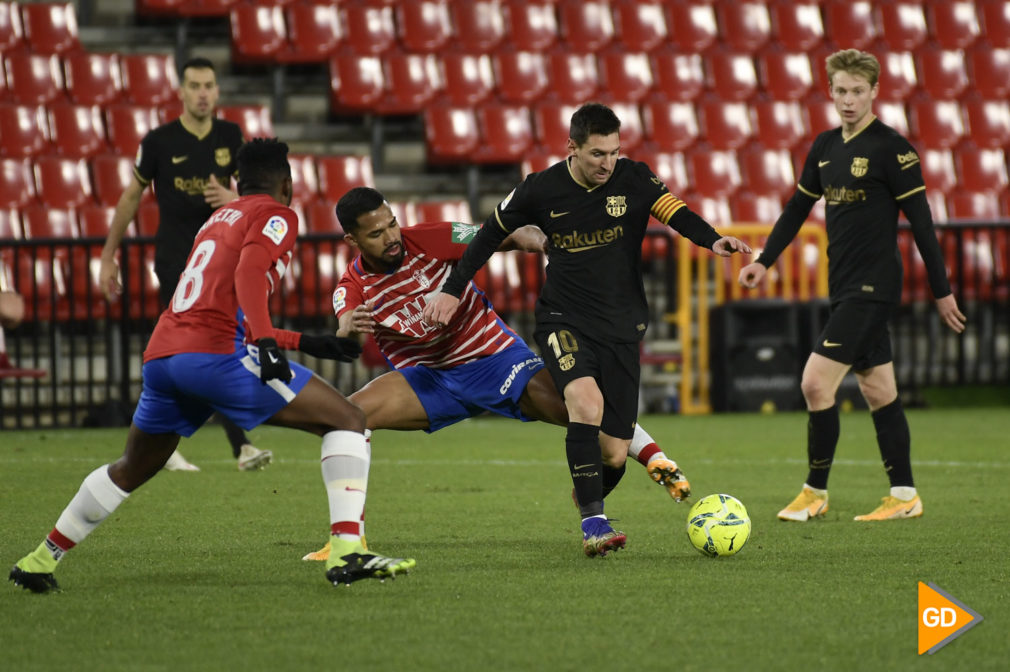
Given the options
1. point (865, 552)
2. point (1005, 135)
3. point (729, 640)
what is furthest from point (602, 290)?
point (1005, 135)

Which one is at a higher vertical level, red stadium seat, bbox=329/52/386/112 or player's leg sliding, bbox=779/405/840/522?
red stadium seat, bbox=329/52/386/112

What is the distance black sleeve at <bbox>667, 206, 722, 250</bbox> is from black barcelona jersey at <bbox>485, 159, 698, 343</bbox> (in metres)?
0.03

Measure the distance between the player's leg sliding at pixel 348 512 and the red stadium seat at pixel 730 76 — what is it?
11.7 metres

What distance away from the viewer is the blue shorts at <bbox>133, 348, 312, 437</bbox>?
14.5 ft

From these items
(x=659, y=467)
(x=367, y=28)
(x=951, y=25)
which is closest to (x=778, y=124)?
(x=951, y=25)

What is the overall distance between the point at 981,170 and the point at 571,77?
4.57m

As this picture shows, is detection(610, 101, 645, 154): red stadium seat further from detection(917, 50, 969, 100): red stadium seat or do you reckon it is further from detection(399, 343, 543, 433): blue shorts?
detection(399, 343, 543, 433): blue shorts

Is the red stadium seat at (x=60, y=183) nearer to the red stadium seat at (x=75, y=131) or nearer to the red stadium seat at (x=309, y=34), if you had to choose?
the red stadium seat at (x=75, y=131)

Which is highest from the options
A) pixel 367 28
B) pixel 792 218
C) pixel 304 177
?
pixel 367 28

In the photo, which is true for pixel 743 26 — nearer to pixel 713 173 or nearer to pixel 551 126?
pixel 713 173

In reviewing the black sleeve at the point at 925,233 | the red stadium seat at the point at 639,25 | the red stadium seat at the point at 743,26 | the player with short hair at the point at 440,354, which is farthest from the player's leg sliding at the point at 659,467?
the red stadium seat at the point at 743,26

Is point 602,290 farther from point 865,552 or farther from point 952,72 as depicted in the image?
point 952,72

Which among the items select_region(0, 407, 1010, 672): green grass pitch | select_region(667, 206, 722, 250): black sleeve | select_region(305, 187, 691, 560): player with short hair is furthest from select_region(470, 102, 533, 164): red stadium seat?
select_region(667, 206, 722, 250): black sleeve

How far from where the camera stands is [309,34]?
14.1 metres
